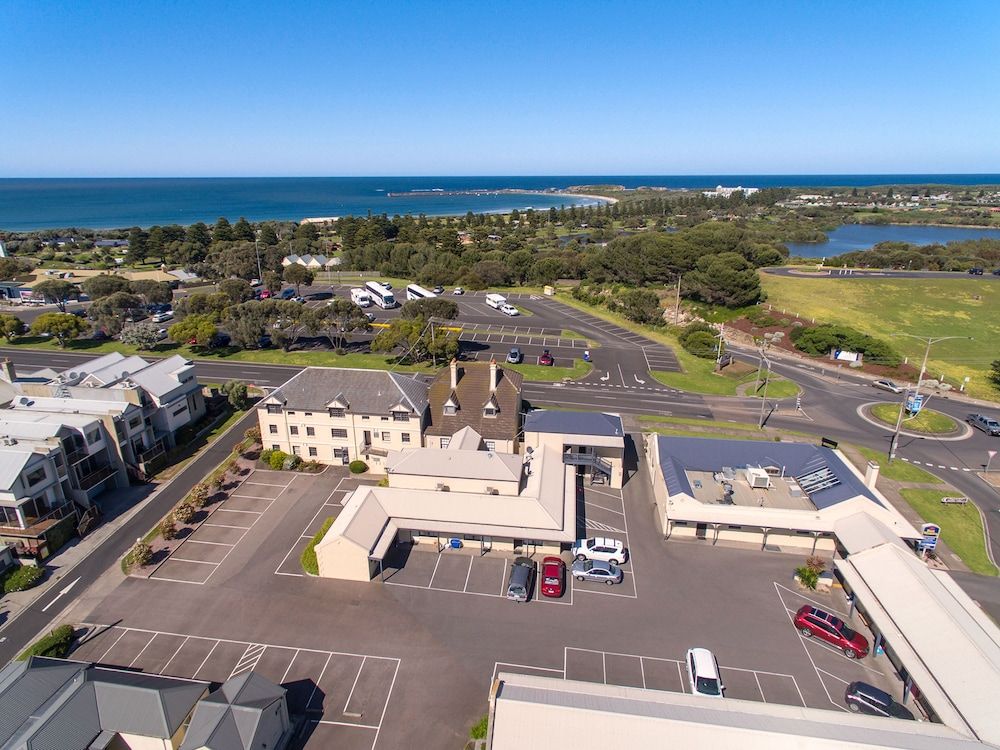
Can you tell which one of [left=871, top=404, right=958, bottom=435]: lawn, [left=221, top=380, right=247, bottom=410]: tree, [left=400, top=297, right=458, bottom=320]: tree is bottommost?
[left=871, top=404, right=958, bottom=435]: lawn

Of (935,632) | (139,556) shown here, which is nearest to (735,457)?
(935,632)

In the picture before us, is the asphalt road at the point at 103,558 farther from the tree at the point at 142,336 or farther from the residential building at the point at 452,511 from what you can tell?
the tree at the point at 142,336

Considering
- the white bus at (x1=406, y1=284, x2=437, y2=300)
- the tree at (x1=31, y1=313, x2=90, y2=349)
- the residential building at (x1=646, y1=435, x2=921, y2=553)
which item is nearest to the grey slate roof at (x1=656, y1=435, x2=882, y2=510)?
the residential building at (x1=646, y1=435, x2=921, y2=553)

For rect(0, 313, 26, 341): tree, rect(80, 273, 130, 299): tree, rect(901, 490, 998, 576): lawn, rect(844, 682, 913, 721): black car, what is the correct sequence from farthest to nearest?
1. rect(80, 273, 130, 299): tree
2. rect(0, 313, 26, 341): tree
3. rect(901, 490, 998, 576): lawn
4. rect(844, 682, 913, 721): black car

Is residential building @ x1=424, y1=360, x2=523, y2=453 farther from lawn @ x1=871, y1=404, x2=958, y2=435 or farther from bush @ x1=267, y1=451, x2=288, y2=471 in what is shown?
lawn @ x1=871, y1=404, x2=958, y2=435

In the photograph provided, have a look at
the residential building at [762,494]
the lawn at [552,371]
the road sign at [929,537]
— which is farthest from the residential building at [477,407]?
the road sign at [929,537]

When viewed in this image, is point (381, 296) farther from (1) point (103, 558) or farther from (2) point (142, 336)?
(1) point (103, 558)

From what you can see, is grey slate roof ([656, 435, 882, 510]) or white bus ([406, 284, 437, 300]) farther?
white bus ([406, 284, 437, 300])
